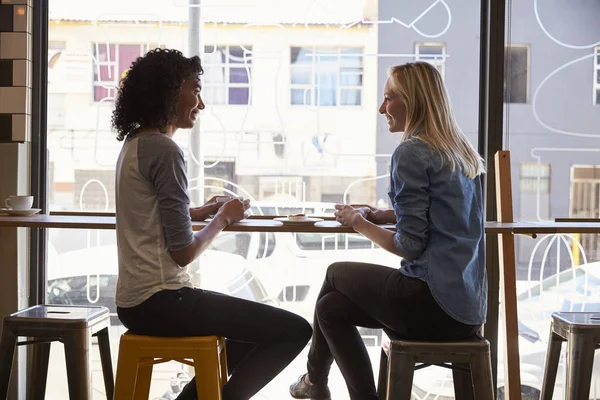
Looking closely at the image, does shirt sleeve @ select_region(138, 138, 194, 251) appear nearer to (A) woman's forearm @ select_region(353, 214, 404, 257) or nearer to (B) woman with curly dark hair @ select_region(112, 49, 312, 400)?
(B) woman with curly dark hair @ select_region(112, 49, 312, 400)

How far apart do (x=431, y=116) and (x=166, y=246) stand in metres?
0.84

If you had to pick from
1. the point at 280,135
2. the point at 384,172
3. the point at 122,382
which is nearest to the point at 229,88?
the point at 280,135

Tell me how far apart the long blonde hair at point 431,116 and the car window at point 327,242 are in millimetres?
922

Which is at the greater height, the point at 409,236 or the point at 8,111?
the point at 8,111

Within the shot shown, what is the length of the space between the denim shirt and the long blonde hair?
0.04m

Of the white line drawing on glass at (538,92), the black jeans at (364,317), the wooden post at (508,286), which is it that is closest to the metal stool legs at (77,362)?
the black jeans at (364,317)

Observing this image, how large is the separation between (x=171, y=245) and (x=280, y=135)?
111 cm

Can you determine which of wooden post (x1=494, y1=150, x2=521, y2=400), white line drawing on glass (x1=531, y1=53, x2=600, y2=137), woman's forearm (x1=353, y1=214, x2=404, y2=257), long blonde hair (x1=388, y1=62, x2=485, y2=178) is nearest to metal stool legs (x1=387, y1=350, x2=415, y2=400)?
Answer: woman's forearm (x1=353, y1=214, x2=404, y2=257)

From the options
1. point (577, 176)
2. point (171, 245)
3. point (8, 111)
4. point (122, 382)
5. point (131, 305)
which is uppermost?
point (8, 111)

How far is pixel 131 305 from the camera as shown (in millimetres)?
1920

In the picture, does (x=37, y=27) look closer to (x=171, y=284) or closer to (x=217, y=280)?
(x=217, y=280)

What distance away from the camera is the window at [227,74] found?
287 cm

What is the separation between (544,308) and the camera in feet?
9.27

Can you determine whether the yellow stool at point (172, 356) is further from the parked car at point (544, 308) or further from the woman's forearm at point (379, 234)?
the parked car at point (544, 308)
